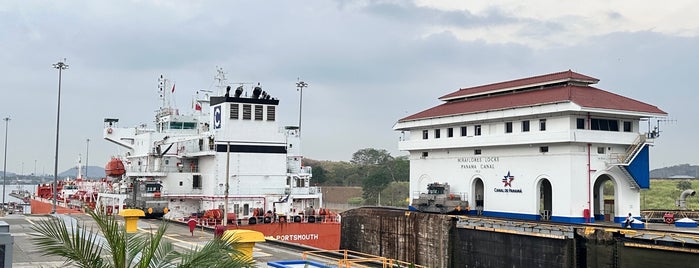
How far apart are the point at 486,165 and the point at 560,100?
18.8 feet

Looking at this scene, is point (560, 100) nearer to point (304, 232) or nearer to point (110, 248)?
point (304, 232)

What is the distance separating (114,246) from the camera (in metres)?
7.93

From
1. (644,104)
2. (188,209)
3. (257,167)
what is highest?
(644,104)

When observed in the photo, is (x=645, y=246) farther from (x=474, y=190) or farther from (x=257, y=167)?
(x=257, y=167)

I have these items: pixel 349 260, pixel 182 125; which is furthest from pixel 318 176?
pixel 349 260

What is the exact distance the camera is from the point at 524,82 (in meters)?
33.2

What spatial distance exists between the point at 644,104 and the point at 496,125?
7102 millimetres

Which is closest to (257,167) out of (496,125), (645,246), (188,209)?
(188,209)

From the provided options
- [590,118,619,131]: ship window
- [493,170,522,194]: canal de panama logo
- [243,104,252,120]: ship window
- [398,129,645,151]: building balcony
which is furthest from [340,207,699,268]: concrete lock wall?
[243,104,252,120]: ship window

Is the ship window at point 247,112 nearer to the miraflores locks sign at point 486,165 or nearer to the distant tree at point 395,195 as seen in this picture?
the miraflores locks sign at point 486,165

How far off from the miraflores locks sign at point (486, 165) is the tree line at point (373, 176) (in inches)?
1743

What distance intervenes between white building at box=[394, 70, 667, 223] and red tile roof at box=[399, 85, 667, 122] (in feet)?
0.26

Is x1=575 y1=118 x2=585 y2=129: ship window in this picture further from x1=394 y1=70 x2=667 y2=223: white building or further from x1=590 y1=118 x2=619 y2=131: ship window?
x1=590 y1=118 x2=619 y2=131: ship window

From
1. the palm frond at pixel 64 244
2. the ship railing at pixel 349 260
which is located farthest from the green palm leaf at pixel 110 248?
the ship railing at pixel 349 260
